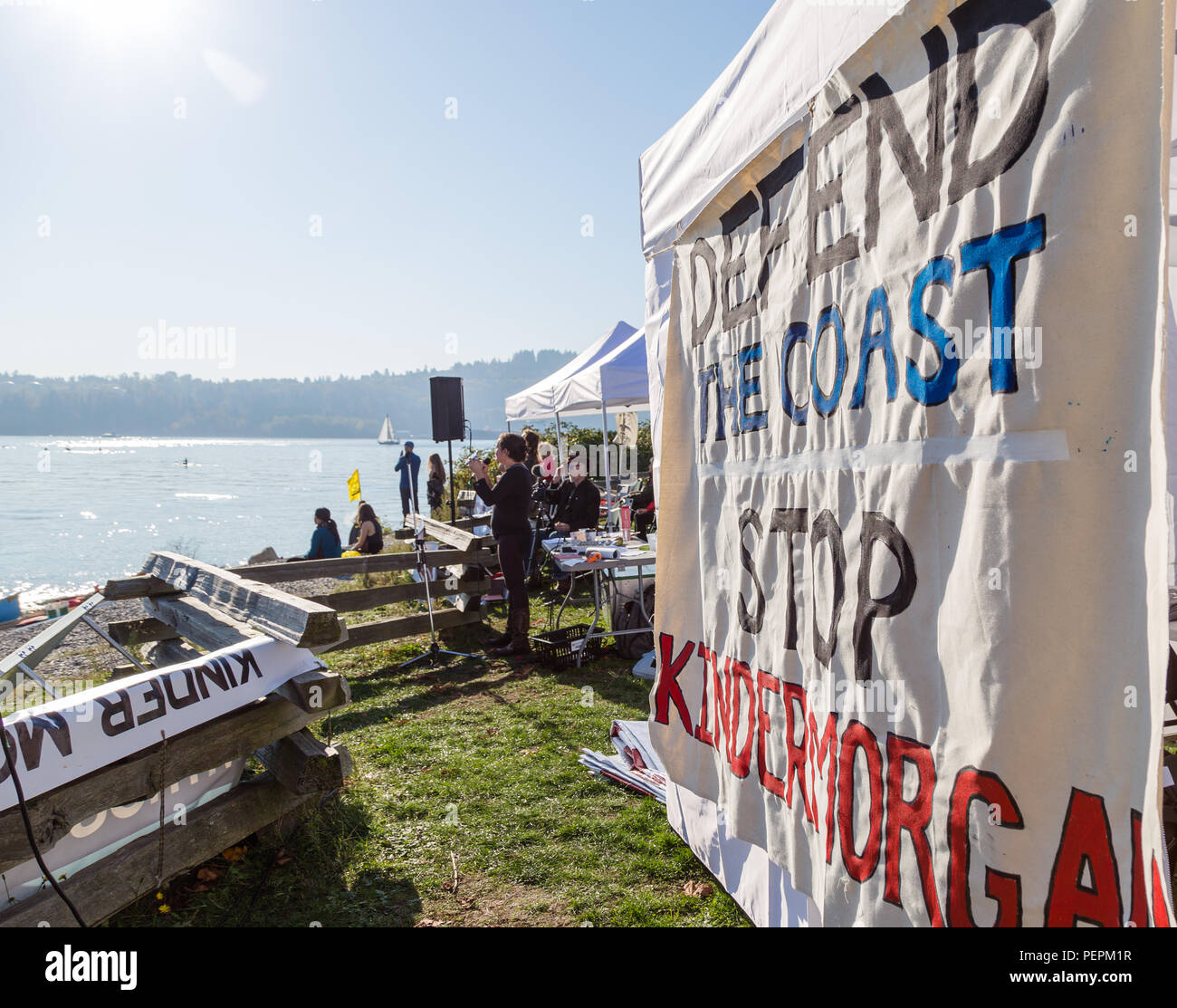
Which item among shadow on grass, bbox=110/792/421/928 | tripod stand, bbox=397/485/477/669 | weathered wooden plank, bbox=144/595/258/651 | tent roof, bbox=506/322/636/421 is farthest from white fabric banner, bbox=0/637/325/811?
tent roof, bbox=506/322/636/421

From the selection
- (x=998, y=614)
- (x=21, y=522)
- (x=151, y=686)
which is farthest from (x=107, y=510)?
(x=998, y=614)

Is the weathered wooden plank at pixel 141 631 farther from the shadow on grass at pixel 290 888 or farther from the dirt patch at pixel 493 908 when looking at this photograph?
the dirt patch at pixel 493 908

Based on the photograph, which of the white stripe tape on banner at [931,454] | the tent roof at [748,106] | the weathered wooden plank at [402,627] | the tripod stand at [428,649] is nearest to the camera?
the white stripe tape on banner at [931,454]

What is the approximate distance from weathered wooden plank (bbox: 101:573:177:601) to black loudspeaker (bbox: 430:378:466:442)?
744 cm

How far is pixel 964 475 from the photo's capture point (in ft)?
5.15

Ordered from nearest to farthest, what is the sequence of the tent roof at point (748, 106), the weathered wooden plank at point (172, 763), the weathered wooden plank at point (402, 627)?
the tent roof at point (748, 106) → the weathered wooden plank at point (172, 763) → the weathered wooden plank at point (402, 627)

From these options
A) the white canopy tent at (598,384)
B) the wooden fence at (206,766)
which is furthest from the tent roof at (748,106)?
the white canopy tent at (598,384)

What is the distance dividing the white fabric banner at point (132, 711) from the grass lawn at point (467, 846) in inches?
34.2

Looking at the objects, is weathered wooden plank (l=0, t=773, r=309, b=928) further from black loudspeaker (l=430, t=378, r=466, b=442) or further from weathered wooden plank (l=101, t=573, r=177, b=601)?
black loudspeaker (l=430, t=378, r=466, b=442)

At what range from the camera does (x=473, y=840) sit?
3.75 meters

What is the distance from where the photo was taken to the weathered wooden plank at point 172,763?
253 centimetres

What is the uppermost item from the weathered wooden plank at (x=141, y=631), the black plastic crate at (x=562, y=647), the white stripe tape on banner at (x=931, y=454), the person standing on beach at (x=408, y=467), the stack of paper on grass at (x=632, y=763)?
the person standing on beach at (x=408, y=467)

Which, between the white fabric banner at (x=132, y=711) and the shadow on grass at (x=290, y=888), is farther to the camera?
the shadow on grass at (x=290, y=888)
